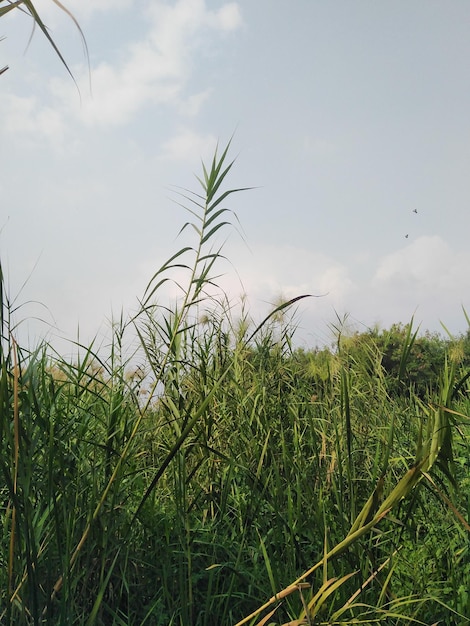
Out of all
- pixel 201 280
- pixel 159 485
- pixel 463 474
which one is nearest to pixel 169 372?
pixel 201 280

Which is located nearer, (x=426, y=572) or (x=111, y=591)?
(x=111, y=591)

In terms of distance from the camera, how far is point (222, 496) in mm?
2484

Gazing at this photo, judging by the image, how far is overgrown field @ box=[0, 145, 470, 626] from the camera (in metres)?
1.76

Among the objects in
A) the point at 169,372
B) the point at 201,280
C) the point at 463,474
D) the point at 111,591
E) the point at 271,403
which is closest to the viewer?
the point at 201,280

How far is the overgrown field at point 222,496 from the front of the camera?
1.76 m

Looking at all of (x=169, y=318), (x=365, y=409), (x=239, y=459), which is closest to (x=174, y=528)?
(x=239, y=459)

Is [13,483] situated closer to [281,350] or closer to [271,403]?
[271,403]

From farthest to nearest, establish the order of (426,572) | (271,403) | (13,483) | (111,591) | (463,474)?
(463,474), (271,403), (426,572), (111,591), (13,483)

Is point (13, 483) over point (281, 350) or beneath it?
beneath

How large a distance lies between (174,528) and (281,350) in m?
1.17

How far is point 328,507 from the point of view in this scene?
288cm

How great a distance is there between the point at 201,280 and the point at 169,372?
1.74ft

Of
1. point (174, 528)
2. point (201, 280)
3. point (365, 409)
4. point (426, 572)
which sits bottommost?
point (426, 572)

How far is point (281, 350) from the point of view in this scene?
3.48 meters
